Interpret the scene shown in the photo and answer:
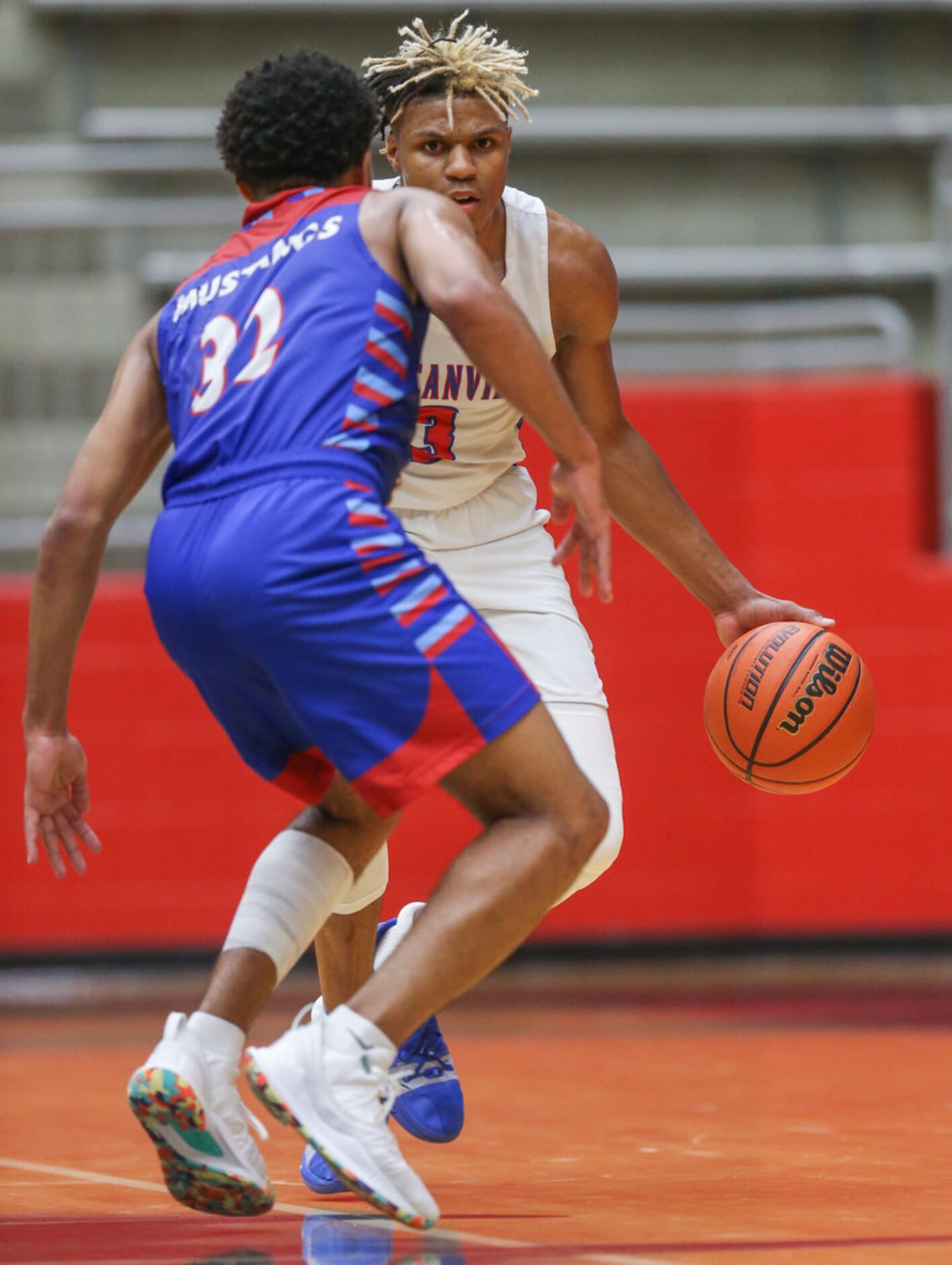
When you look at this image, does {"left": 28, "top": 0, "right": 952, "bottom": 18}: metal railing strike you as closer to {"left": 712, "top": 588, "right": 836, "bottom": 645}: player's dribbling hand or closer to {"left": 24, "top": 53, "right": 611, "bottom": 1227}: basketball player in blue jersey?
{"left": 712, "top": 588, "right": 836, "bottom": 645}: player's dribbling hand

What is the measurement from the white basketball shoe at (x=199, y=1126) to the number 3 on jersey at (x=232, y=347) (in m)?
0.89

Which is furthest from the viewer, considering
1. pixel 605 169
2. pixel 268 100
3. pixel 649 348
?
pixel 605 169

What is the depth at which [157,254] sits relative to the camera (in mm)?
8125

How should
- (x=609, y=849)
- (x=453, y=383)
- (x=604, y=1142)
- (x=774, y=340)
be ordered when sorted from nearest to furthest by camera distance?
(x=609, y=849), (x=453, y=383), (x=604, y=1142), (x=774, y=340)

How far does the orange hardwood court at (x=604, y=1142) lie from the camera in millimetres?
2842

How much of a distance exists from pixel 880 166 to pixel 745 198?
Answer: 0.70 m

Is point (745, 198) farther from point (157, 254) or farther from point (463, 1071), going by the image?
point (463, 1071)

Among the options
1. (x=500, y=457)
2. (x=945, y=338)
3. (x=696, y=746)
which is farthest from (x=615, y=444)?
(x=945, y=338)

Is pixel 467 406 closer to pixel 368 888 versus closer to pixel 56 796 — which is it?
pixel 368 888

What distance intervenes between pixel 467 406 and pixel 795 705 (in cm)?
85

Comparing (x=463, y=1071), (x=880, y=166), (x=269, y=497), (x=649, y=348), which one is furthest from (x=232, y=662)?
A: (x=880, y=166)

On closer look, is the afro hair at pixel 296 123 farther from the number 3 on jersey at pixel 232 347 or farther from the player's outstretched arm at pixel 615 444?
the player's outstretched arm at pixel 615 444

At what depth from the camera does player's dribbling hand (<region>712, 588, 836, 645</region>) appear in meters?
3.86

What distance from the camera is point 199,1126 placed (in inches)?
105
